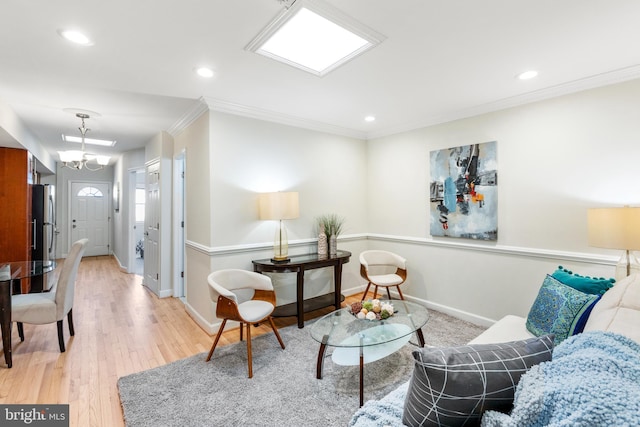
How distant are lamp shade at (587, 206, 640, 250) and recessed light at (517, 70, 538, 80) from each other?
119cm

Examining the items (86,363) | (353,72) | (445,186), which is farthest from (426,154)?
(86,363)

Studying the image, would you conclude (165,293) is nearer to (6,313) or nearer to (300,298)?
(6,313)

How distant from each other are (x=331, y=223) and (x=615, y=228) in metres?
2.65

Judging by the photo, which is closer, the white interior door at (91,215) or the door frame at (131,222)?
the door frame at (131,222)

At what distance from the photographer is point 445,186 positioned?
357 centimetres

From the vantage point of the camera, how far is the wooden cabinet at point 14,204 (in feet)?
13.0

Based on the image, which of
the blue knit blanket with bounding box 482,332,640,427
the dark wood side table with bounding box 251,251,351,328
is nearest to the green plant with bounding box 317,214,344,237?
the dark wood side table with bounding box 251,251,351,328

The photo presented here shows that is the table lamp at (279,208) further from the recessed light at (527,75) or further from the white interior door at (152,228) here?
the recessed light at (527,75)

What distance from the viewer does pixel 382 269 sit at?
430 cm

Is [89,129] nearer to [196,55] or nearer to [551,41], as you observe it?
[196,55]

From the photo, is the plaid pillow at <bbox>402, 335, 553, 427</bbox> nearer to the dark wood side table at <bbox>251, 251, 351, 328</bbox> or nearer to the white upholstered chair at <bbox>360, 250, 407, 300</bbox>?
the dark wood side table at <bbox>251, 251, 351, 328</bbox>

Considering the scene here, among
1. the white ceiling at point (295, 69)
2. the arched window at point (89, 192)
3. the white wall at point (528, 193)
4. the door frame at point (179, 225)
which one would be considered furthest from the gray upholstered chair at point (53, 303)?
the arched window at point (89, 192)

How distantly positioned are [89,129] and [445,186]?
4798 millimetres

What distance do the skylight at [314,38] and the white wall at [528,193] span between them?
1.93 m
